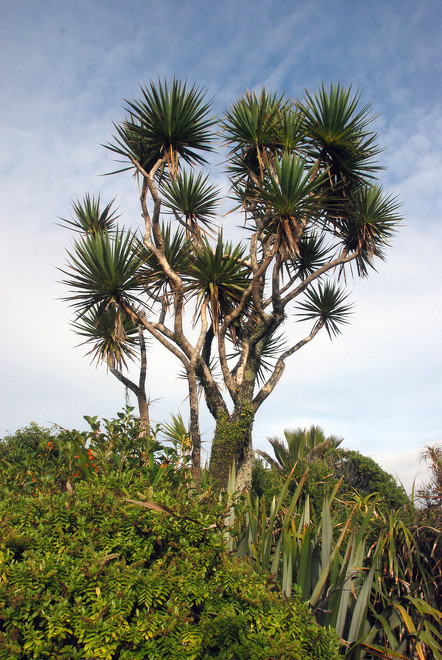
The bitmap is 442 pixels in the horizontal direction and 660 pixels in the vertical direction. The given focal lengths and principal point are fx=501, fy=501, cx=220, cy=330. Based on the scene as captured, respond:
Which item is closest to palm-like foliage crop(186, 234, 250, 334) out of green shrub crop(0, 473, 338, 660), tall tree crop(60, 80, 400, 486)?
tall tree crop(60, 80, 400, 486)

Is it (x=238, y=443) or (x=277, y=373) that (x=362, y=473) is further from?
(x=238, y=443)

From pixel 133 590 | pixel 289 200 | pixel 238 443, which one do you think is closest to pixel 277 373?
pixel 238 443

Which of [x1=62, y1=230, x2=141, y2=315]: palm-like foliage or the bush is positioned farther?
the bush

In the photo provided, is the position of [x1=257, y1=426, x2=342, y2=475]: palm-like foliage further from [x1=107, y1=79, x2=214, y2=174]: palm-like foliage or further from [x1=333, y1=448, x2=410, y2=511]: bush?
[x1=107, y1=79, x2=214, y2=174]: palm-like foliage

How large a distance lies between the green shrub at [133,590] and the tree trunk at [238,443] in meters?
6.95

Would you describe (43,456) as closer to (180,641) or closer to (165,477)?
(165,477)

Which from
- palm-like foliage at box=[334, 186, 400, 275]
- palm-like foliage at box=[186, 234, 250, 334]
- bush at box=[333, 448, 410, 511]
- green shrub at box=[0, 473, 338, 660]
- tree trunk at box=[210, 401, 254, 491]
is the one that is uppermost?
palm-like foliage at box=[334, 186, 400, 275]

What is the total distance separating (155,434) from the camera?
3854mm

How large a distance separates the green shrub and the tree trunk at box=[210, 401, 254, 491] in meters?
6.95

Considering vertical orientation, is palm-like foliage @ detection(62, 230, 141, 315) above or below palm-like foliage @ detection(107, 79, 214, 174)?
below

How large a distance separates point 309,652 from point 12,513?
5.42 ft

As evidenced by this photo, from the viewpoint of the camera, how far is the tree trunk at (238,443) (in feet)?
31.3

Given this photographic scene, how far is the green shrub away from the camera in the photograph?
2.03m

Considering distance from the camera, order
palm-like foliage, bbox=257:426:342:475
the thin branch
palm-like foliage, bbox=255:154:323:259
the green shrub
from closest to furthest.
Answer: the green shrub < palm-like foliage, bbox=255:154:323:259 < the thin branch < palm-like foliage, bbox=257:426:342:475
